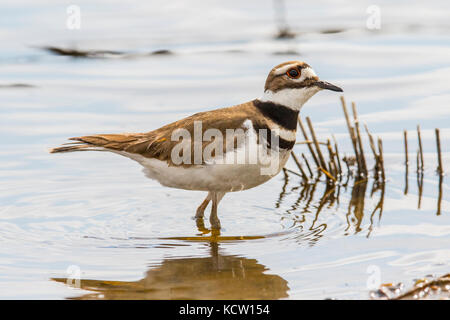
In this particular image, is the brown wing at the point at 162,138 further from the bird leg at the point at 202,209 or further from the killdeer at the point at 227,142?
the bird leg at the point at 202,209

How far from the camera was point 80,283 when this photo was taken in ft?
25.1

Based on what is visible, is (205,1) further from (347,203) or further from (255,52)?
(347,203)

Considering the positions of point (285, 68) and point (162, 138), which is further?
point (162, 138)

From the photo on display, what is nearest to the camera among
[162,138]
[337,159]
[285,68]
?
[285,68]

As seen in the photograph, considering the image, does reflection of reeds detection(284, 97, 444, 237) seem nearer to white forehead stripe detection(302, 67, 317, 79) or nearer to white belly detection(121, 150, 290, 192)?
white belly detection(121, 150, 290, 192)


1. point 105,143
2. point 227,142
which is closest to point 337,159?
point 227,142

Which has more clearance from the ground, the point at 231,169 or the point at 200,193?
the point at 200,193

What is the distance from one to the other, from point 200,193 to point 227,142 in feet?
7.75

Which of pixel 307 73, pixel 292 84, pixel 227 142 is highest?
pixel 307 73

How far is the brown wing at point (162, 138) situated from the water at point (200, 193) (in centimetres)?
94

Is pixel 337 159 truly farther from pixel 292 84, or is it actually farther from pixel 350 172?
pixel 292 84

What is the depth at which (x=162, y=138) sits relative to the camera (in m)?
8.96

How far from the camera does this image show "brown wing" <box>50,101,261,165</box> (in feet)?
28.6

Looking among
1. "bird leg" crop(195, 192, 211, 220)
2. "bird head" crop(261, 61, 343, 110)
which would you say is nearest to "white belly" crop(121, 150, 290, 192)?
"bird head" crop(261, 61, 343, 110)
